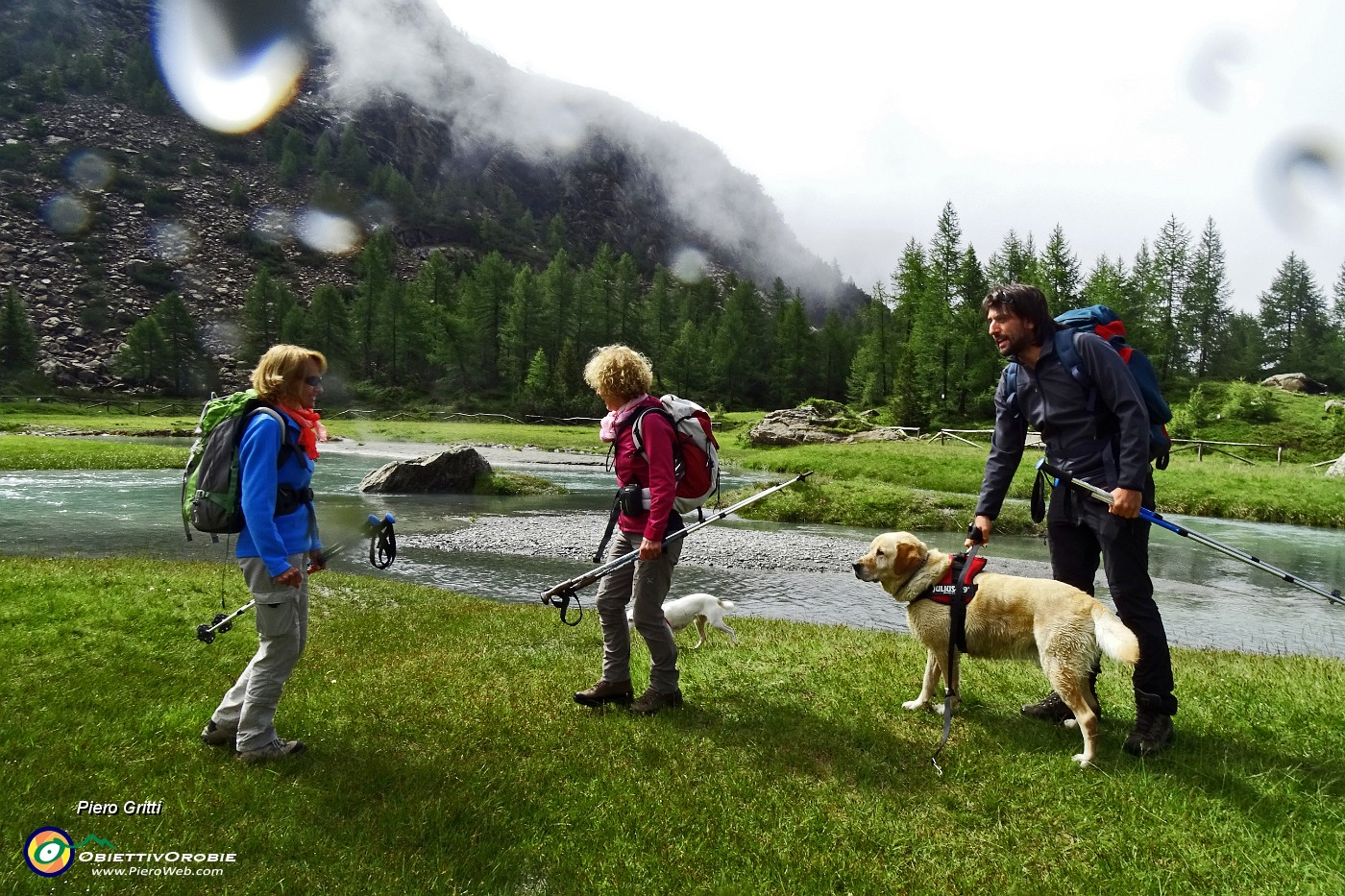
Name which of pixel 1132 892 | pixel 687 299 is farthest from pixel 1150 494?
pixel 687 299

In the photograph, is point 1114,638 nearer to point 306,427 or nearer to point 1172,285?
point 306,427

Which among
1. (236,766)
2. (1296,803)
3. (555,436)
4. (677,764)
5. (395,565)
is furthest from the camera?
(555,436)

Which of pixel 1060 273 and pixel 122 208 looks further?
pixel 122 208

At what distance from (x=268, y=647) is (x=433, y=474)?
2938 centimetres

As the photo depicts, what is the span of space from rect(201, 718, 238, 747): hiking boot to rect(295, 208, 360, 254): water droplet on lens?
7128 inches

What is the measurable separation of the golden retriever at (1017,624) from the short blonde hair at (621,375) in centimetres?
269

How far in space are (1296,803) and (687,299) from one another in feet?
404

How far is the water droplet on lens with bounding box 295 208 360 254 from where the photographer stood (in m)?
163

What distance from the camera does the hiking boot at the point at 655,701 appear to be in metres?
6.84

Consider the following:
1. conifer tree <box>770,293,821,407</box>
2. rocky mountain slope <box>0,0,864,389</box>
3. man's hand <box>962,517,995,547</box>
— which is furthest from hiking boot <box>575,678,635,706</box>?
rocky mountain slope <box>0,0,864,389</box>

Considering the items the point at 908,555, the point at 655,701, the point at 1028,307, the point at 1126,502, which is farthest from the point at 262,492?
the point at 1126,502

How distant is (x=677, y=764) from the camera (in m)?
5.66

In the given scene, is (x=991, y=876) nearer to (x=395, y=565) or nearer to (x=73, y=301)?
(x=395, y=565)

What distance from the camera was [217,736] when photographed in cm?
562
